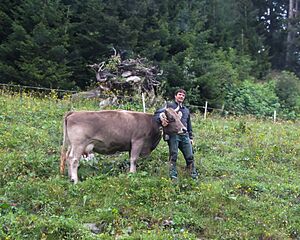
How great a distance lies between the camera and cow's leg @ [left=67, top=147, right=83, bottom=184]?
9245mm

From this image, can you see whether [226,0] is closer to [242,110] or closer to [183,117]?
[242,110]

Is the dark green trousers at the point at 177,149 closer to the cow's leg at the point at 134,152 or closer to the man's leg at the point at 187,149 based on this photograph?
the man's leg at the point at 187,149

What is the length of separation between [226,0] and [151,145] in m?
30.2

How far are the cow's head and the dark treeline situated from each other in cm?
1134

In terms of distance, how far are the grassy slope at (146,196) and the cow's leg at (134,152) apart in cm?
28

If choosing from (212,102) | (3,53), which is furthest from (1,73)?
(212,102)

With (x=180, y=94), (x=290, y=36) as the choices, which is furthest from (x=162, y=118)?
(x=290, y=36)

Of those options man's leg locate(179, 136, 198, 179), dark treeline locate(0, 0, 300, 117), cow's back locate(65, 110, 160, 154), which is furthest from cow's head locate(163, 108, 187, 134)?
dark treeline locate(0, 0, 300, 117)

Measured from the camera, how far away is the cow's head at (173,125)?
9570 millimetres

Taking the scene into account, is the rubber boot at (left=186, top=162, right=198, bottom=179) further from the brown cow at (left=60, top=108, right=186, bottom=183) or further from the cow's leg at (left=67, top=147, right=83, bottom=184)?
the cow's leg at (left=67, top=147, right=83, bottom=184)

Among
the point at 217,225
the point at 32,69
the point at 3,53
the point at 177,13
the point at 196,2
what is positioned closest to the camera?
the point at 217,225

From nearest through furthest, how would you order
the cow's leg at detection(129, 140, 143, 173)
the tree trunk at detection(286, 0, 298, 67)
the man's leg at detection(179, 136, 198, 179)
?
1. the man's leg at detection(179, 136, 198, 179)
2. the cow's leg at detection(129, 140, 143, 173)
3. the tree trunk at detection(286, 0, 298, 67)

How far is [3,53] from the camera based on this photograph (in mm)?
21016

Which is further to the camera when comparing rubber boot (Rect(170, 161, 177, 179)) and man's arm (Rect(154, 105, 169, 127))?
man's arm (Rect(154, 105, 169, 127))
